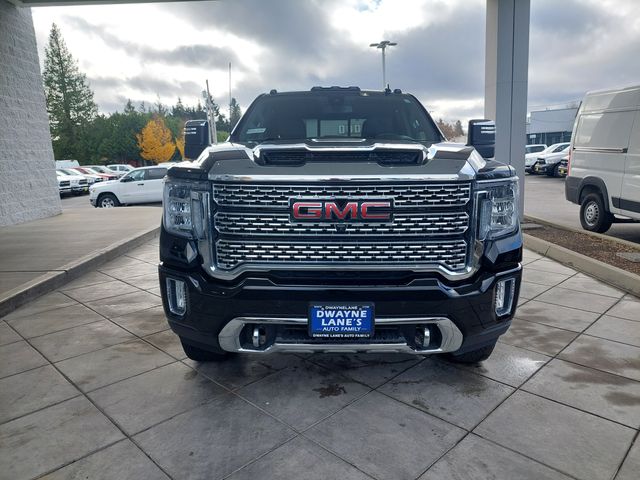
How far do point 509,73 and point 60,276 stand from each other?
8088 millimetres

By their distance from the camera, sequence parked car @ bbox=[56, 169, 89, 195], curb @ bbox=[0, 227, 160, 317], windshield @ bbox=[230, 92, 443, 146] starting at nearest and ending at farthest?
1. windshield @ bbox=[230, 92, 443, 146]
2. curb @ bbox=[0, 227, 160, 317]
3. parked car @ bbox=[56, 169, 89, 195]

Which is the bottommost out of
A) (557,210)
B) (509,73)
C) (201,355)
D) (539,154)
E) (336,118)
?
(557,210)

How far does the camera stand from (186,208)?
98.7 inches

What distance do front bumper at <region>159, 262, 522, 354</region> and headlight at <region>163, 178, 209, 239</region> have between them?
0.24 m

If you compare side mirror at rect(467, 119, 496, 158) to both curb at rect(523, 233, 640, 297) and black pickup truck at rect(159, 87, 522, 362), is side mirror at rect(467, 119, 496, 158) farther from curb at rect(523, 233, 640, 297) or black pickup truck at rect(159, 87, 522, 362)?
curb at rect(523, 233, 640, 297)

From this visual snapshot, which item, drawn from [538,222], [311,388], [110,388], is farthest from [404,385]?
[538,222]

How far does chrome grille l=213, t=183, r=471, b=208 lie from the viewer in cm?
234

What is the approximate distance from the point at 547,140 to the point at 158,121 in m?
47.3

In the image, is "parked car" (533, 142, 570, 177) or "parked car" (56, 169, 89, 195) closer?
"parked car" (533, 142, 570, 177)

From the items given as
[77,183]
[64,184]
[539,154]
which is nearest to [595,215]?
[539,154]

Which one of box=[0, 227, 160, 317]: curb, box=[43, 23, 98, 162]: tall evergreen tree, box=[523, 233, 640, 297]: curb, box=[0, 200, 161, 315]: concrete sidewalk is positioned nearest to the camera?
box=[0, 227, 160, 317]: curb

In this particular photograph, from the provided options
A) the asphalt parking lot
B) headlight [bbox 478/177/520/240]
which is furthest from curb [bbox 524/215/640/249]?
headlight [bbox 478/177/520/240]

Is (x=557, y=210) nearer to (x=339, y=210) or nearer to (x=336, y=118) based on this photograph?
(x=336, y=118)

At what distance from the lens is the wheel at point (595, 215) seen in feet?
25.1
